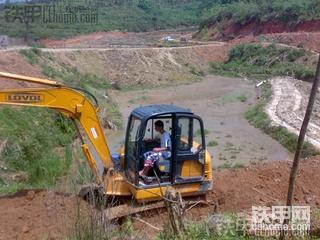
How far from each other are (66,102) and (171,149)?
2147mm

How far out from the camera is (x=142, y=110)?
408 inches

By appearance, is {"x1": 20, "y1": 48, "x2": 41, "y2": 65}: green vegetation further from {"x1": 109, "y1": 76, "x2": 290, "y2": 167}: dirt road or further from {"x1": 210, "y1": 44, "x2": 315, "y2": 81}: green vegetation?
{"x1": 210, "y1": 44, "x2": 315, "y2": 81}: green vegetation

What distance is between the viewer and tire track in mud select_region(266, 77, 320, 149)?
22.9 metres

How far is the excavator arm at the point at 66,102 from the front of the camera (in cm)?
1006

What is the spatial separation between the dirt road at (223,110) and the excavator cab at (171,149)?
29.2 ft

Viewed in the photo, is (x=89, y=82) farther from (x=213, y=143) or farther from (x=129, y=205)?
(x=129, y=205)

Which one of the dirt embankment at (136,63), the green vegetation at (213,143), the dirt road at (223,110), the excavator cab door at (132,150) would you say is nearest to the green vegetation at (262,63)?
the dirt embankment at (136,63)

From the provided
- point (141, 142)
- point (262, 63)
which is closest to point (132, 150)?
point (141, 142)

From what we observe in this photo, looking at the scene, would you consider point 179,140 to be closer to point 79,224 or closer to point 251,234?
point 251,234

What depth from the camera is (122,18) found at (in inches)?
3760

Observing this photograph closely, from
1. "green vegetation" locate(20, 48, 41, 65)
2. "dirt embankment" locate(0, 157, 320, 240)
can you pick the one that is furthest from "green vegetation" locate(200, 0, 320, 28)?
"dirt embankment" locate(0, 157, 320, 240)

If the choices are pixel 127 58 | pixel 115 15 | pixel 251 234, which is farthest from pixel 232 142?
pixel 115 15

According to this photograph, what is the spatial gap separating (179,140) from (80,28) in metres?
73.3

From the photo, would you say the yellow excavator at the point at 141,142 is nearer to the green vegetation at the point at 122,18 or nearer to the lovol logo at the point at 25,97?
Result: the lovol logo at the point at 25,97
